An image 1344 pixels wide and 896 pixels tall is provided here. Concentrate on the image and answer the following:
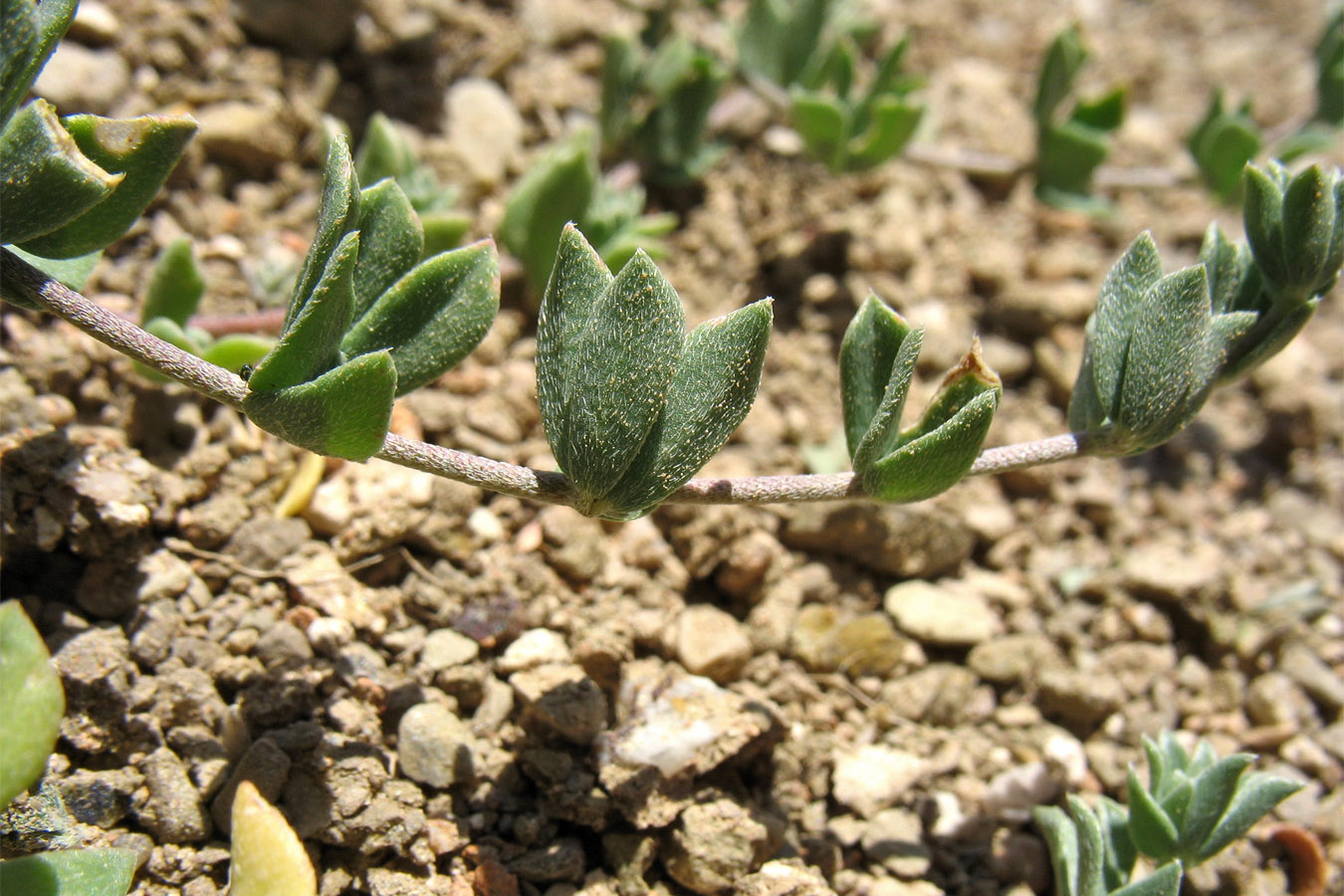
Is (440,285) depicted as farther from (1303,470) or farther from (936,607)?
(1303,470)

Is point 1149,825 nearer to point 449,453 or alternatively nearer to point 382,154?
point 449,453

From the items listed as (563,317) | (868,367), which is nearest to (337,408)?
(563,317)

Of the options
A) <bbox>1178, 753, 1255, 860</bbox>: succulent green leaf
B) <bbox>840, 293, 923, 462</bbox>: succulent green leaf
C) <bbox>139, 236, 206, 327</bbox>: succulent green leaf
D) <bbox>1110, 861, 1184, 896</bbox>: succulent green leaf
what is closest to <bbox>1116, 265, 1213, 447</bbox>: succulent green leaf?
<bbox>840, 293, 923, 462</bbox>: succulent green leaf

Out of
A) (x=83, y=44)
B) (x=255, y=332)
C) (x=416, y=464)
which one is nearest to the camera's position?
(x=416, y=464)

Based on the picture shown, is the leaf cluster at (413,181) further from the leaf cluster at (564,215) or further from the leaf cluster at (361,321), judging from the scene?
the leaf cluster at (361,321)

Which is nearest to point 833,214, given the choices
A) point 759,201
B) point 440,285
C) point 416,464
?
point 759,201

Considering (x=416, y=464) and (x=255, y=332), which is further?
(x=255, y=332)
